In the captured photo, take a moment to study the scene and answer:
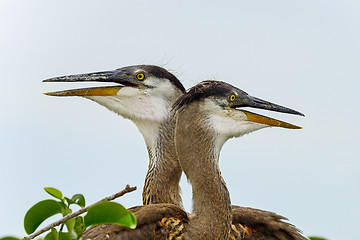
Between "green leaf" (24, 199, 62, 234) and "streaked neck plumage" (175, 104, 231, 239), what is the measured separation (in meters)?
1.80

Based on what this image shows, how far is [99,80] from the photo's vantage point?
4559 mm

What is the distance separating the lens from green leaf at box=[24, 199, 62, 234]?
1901 millimetres

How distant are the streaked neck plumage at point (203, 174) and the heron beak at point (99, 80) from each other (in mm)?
906

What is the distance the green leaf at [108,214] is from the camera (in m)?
1.74

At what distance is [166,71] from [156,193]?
41.3 inches

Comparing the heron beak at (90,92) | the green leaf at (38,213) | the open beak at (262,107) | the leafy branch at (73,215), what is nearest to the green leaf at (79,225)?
the leafy branch at (73,215)

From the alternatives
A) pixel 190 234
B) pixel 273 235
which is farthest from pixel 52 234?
pixel 273 235

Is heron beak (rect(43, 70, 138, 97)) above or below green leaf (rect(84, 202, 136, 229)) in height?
above

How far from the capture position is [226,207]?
3764mm

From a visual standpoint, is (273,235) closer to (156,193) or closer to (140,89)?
(156,193)

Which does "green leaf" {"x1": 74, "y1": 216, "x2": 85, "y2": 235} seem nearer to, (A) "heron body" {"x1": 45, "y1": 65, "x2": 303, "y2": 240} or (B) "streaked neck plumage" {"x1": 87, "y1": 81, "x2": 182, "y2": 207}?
(A) "heron body" {"x1": 45, "y1": 65, "x2": 303, "y2": 240}

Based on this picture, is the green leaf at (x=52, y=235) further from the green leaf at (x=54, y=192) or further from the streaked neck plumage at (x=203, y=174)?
the streaked neck plumage at (x=203, y=174)

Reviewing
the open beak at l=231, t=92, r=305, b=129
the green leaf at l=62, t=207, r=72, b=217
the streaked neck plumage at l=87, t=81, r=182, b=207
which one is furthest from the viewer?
the streaked neck plumage at l=87, t=81, r=182, b=207

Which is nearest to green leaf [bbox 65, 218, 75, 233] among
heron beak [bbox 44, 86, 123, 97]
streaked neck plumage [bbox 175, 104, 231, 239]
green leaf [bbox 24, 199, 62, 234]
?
green leaf [bbox 24, 199, 62, 234]
